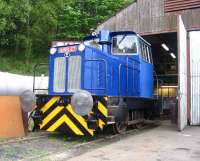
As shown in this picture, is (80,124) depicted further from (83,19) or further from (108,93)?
(83,19)

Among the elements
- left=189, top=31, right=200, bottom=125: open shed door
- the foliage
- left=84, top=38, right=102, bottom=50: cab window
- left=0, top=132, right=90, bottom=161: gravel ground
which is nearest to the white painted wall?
left=0, top=132, right=90, bottom=161: gravel ground

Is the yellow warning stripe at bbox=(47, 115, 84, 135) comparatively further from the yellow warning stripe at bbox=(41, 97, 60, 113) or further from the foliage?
the foliage

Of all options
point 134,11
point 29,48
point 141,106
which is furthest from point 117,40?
point 29,48

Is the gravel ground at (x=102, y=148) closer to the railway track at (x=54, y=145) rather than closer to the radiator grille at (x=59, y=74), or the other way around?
the railway track at (x=54, y=145)

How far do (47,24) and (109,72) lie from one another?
900 inches

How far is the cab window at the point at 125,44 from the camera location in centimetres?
1376

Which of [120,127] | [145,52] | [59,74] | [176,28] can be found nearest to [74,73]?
[59,74]

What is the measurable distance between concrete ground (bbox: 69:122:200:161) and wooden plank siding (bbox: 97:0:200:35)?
20.8 feet

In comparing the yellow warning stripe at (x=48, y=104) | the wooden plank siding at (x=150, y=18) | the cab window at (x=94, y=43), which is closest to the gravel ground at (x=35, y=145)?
the yellow warning stripe at (x=48, y=104)

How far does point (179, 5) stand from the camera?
17375 millimetres

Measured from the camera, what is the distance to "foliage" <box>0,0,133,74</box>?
31845 mm

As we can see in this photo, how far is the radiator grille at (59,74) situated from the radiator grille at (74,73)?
226mm

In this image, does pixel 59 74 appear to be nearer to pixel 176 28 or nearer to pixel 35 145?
pixel 35 145

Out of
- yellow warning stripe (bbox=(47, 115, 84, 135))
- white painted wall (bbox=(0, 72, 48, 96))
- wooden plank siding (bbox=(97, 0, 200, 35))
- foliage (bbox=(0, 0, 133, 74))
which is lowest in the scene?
yellow warning stripe (bbox=(47, 115, 84, 135))
